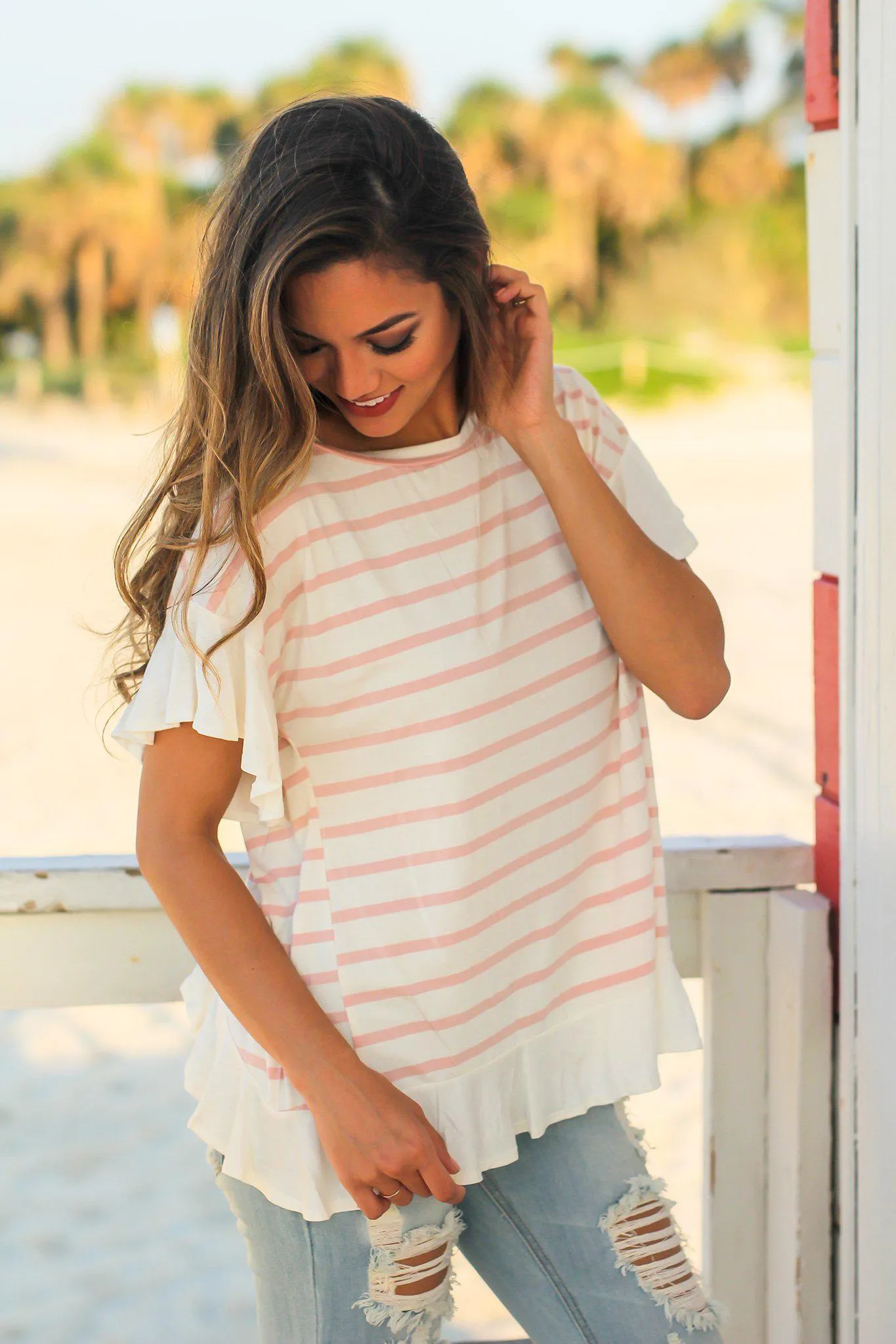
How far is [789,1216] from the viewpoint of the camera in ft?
5.44

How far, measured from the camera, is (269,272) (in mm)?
1054

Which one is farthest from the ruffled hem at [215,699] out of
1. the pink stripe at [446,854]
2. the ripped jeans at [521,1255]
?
the ripped jeans at [521,1255]

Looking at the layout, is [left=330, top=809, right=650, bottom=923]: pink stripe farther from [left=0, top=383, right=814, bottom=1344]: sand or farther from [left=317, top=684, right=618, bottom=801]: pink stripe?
[left=0, top=383, right=814, bottom=1344]: sand

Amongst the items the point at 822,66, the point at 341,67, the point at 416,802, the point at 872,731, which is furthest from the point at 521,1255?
the point at 341,67

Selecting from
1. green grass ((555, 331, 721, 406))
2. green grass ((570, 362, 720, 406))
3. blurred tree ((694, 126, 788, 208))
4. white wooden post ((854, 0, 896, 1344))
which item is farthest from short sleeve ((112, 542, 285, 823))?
blurred tree ((694, 126, 788, 208))

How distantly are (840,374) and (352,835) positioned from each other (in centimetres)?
79

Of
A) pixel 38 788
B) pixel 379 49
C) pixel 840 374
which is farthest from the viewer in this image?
pixel 379 49

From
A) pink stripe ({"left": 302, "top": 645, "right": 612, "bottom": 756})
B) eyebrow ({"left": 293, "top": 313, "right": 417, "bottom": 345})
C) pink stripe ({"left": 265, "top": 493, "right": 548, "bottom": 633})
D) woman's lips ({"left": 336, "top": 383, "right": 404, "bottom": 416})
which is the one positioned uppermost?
eyebrow ({"left": 293, "top": 313, "right": 417, "bottom": 345})

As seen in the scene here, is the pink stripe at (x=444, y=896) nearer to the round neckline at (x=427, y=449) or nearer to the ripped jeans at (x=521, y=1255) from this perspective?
the ripped jeans at (x=521, y=1255)

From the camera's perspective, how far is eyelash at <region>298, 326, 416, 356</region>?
1137 mm

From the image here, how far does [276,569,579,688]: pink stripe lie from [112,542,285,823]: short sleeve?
4 cm

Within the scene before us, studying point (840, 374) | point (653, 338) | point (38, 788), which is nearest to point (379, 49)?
point (653, 338)

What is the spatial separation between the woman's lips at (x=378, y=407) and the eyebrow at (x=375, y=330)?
5 centimetres

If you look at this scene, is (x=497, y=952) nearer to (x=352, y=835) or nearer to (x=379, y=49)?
(x=352, y=835)
